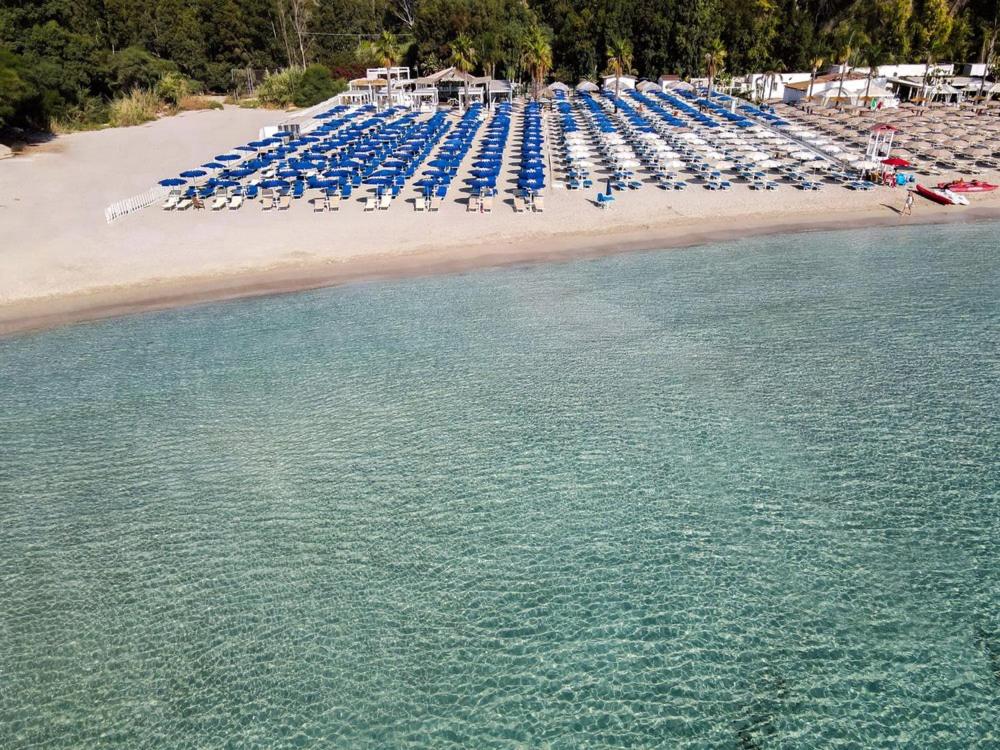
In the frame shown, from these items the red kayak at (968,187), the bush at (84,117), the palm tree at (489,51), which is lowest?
the red kayak at (968,187)

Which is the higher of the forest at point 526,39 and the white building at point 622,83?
the forest at point 526,39

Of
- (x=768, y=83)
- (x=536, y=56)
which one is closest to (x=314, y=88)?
(x=536, y=56)

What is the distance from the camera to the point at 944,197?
90.2 ft

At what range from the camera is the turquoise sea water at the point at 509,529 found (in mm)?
8172

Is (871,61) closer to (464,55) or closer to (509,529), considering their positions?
(464,55)

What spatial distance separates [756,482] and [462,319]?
9339 mm

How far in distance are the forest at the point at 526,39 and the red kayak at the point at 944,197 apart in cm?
2818

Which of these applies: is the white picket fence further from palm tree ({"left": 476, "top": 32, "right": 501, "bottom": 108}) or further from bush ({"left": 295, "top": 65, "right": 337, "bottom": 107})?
palm tree ({"left": 476, "top": 32, "right": 501, "bottom": 108})

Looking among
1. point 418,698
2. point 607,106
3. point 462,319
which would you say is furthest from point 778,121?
point 418,698

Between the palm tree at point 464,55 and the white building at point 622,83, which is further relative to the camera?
the white building at point 622,83

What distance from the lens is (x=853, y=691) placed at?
8.18 m

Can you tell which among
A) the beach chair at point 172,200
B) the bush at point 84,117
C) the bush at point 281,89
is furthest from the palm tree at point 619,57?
the bush at point 84,117

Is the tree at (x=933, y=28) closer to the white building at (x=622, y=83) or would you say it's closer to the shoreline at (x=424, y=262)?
the white building at (x=622, y=83)

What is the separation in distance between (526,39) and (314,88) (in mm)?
19039
